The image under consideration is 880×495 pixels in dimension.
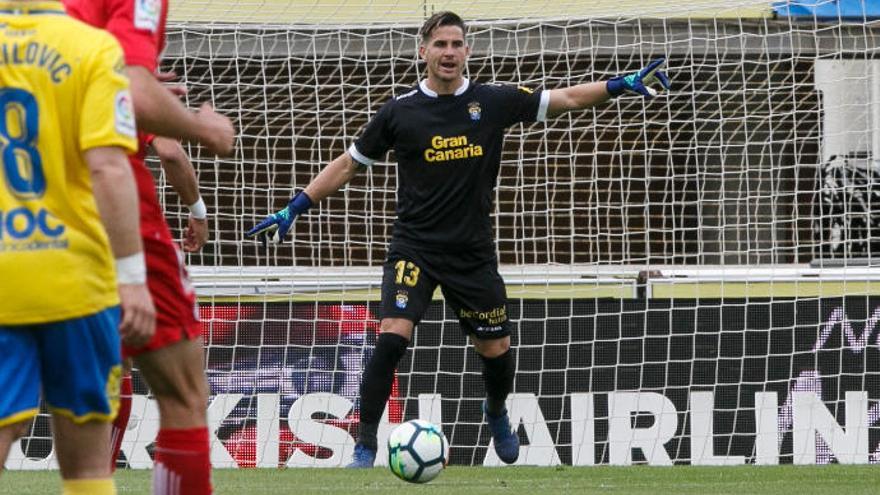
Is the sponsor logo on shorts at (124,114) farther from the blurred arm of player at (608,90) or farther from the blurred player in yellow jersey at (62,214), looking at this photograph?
the blurred arm of player at (608,90)

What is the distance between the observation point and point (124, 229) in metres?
3.87

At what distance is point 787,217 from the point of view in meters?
11.4

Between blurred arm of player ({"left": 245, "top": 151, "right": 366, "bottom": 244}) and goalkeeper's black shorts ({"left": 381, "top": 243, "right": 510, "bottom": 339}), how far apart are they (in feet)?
1.42

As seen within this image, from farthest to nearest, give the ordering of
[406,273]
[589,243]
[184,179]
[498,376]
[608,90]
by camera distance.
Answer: [589,243] → [498,376] → [406,273] → [608,90] → [184,179]

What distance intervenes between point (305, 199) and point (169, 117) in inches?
151

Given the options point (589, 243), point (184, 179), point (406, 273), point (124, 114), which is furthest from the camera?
point (589, 243)

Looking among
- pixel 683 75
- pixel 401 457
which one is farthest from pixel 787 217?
pixel 401 457

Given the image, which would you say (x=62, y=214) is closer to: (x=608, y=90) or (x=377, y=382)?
(x=377, y=382)

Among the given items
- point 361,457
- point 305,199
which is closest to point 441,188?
point 305,199

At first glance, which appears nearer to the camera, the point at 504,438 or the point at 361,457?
the point at 361,457

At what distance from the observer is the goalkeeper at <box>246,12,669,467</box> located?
26.9 feet

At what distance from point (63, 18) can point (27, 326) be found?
0.72 meters

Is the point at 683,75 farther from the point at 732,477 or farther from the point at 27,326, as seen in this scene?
the point at 27,326

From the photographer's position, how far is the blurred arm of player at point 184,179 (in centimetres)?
567
